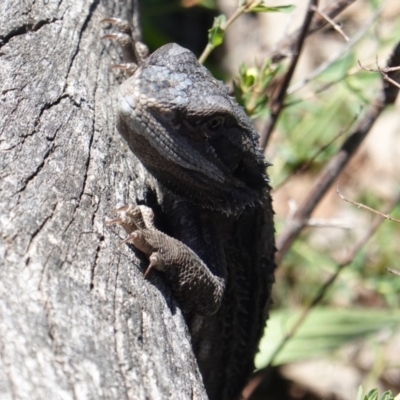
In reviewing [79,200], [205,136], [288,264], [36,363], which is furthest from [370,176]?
[36,363]

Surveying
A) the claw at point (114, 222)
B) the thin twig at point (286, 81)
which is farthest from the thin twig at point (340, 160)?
the claw at point (114, 222)

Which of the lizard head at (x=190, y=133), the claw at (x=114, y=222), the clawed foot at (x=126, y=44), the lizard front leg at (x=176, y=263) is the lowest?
the lizard front leg at (x=176, y=263)

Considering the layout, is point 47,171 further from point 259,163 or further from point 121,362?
point 259,163

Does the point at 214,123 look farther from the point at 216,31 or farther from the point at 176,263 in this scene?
the point at 216,31

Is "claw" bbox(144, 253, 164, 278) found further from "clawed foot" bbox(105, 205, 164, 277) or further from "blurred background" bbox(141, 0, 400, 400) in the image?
"blurred background" bbox(141, 0, 400, 400)

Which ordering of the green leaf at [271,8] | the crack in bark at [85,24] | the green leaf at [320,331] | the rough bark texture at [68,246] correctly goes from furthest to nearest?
the green leaf at [320,331] < the green leaf at [271,8] < the crack in bark at [85,24] < the rough bark texture at [68,246]

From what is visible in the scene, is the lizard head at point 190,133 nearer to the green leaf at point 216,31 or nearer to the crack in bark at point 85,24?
the crack in bark at point 85,24
